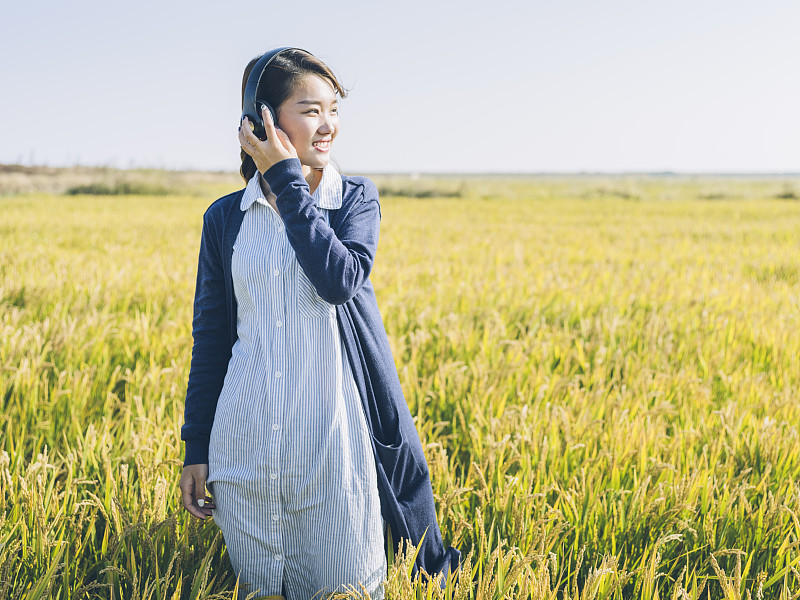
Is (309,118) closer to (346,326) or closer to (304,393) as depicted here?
(346,326)

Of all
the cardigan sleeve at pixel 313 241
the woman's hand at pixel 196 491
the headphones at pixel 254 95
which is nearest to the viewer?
the cardigan sleeve at pixel 313 241

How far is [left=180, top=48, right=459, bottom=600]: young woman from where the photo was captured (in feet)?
4.71

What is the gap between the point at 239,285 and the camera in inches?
60.4

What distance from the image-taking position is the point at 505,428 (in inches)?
95.6

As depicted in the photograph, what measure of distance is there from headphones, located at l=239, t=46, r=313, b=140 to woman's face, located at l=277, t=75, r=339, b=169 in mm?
45

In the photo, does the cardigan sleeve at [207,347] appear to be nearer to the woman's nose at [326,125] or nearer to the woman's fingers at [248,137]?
the woman's fingers at [248,137]

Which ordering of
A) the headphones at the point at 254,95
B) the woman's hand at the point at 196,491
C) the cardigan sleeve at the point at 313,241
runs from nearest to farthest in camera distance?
1. the cardigan sleeve at the point at 313,241
2. the headphones at the point at 254,95
3. the woman's hand at the point at 196,491

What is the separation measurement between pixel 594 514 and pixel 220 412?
46.4 inches

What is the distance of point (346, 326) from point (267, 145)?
0.45m

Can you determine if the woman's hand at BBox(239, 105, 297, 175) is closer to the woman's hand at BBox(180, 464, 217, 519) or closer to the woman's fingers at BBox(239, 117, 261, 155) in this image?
the woman's fingers at BBox(239, 117, 261, 155)

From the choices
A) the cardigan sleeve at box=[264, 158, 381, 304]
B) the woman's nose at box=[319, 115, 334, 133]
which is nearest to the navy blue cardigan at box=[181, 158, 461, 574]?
the cardigan sleeve at box=[264, 158, 381, 304]

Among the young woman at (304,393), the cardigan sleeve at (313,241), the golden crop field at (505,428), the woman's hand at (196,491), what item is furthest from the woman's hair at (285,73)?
the golden crop field at (505,428)

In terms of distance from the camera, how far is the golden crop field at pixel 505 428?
167 cm

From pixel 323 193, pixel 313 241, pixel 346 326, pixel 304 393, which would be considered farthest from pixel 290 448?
pixel 323 193
